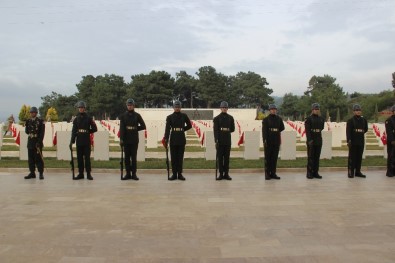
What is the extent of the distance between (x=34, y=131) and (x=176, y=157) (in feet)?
11.9

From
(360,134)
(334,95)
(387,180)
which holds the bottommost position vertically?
(387,180)

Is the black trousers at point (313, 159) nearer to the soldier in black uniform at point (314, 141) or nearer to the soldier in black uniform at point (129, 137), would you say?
the soldier in black uniform at point (314, 141)

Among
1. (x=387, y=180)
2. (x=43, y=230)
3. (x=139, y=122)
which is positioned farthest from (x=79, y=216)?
(x=387, y=180)

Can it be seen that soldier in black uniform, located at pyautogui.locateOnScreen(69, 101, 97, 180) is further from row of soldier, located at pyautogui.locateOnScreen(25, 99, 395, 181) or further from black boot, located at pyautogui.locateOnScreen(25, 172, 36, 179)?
black boot, located at pyautogui.locateOnScreen(25, 172, 36, 179)

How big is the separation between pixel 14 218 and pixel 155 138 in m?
12.1

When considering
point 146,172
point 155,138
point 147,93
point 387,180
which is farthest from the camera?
point 147,93

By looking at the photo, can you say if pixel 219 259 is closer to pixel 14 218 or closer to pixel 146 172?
pixel 14 218

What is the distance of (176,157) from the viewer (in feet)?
32.6

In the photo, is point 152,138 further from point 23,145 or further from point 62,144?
point 23,145

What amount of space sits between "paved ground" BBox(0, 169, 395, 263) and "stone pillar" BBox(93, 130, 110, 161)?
13.0ft

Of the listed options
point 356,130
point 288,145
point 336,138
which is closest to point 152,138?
point 288,145

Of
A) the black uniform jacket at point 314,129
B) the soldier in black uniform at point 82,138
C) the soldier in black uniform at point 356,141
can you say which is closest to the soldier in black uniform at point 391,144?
the soldier in black uniform at point 356,141

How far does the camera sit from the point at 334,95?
67750 millimetres

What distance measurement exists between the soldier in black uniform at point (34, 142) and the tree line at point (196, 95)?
61.6 metres
